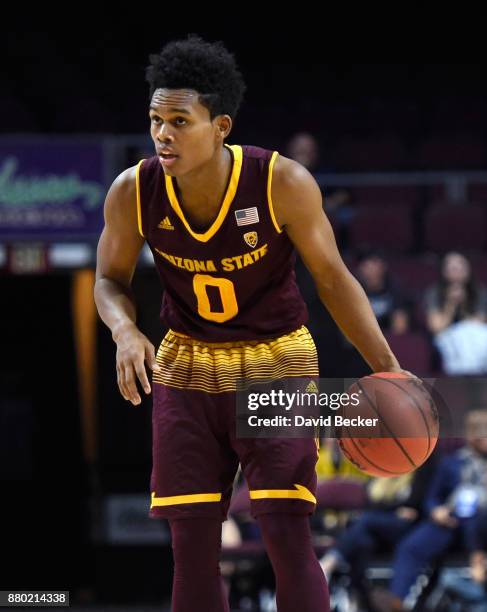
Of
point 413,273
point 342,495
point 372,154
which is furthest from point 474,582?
point 372,154

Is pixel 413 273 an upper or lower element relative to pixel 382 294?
upper

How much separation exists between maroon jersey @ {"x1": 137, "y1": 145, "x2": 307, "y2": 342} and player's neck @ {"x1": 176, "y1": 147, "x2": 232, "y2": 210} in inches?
1.0

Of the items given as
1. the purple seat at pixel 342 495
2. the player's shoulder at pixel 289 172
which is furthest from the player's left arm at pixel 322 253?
the purple seat at pixel 342 495

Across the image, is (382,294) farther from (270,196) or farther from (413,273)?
(270,196)

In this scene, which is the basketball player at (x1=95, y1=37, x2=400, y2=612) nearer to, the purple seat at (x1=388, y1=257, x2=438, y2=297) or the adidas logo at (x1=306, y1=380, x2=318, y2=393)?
the adidas logo at (x1=306, y1=380, x2=318, y2=393)

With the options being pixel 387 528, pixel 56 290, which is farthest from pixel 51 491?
pixel 387 528

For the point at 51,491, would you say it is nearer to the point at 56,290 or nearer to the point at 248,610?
the point at 56,290

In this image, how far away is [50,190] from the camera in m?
8.46

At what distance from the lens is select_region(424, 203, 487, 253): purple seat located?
9325 millimetres

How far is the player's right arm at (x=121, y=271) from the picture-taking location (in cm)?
332

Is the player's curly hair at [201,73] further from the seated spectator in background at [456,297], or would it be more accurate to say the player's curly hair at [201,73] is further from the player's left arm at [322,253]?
the seated spectator in background at [456,297]

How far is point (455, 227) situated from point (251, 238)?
6.17 meters

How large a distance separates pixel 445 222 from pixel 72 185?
2878 mm

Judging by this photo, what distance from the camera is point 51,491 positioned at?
10000mm
